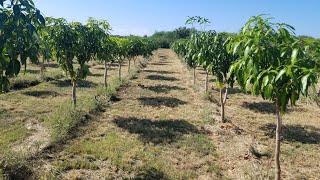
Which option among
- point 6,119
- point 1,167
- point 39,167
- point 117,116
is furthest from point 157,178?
point 6,119

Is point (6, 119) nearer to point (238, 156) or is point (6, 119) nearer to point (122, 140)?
point (122, 140)

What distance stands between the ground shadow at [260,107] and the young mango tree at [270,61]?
1006cm

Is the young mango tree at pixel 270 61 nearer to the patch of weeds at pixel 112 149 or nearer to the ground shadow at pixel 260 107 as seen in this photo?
the patch of weeds at pixel 112 149

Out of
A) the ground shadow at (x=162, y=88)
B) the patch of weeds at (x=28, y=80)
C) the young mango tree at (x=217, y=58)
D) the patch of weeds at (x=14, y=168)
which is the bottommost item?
the patch of weeds at (x=14, y=168)

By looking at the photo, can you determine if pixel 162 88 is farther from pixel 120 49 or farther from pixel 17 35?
pixel 17 35

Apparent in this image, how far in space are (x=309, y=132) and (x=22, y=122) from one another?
10.1m

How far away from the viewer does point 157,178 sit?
9398 mm

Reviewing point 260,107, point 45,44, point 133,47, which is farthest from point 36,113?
point 133,47

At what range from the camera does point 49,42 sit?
1448 centimetres

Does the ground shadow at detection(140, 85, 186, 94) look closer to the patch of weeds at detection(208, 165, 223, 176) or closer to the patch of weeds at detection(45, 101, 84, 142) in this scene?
the patch of weeds at detection(45, 101, 84, 142)

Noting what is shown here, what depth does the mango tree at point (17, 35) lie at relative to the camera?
20.1ft

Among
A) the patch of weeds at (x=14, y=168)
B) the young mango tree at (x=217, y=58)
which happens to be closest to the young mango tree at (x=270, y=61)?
the patch of weeds at (x=14, y=168)

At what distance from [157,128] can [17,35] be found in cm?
797

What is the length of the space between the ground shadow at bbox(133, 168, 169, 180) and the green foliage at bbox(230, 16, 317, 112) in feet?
10.0
